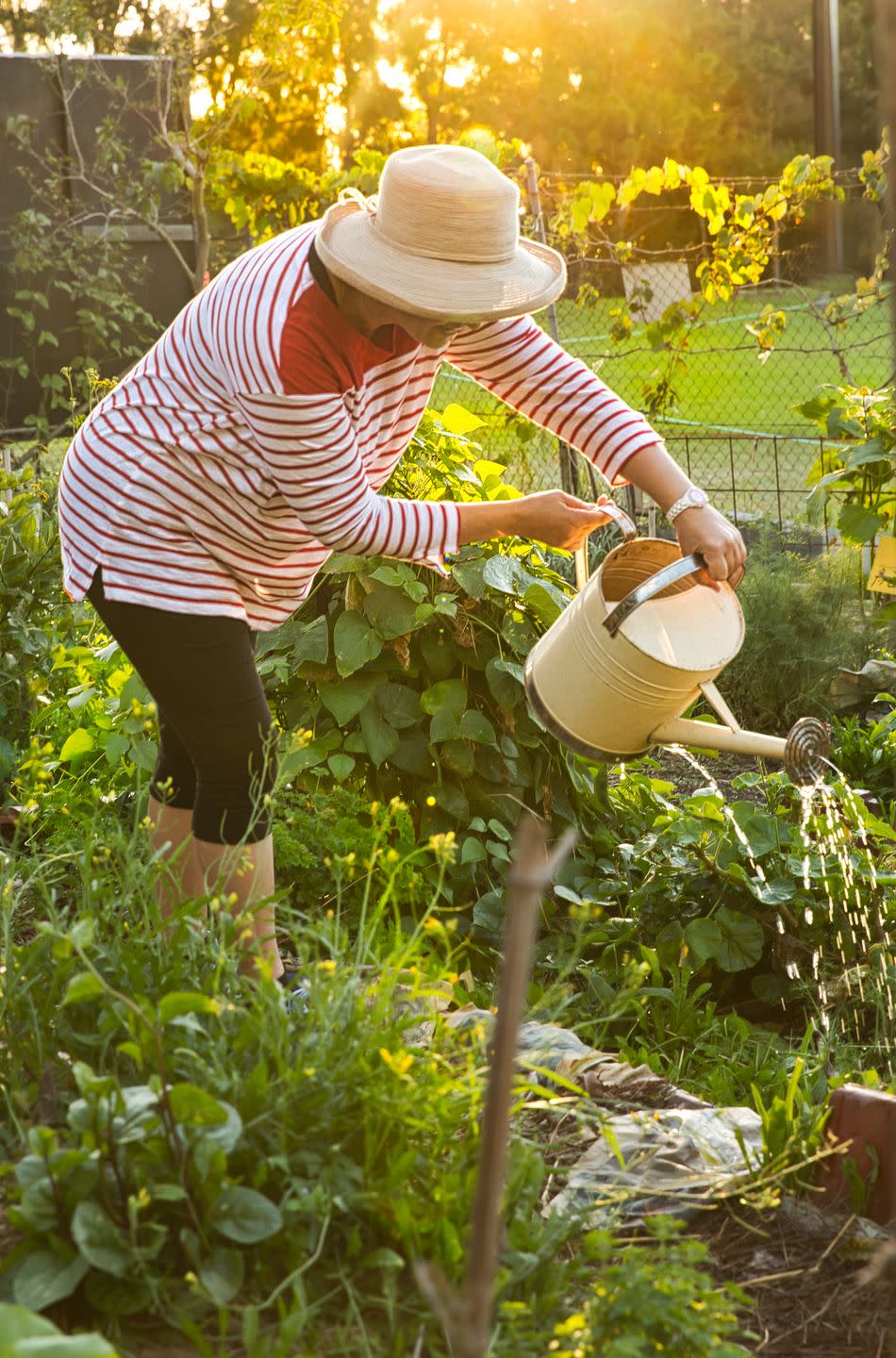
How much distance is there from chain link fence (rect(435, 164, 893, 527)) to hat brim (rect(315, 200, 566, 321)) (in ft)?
1.58

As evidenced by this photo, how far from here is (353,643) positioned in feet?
8.74

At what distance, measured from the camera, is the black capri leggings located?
196cm

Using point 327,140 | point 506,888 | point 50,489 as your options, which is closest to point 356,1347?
point 506,888

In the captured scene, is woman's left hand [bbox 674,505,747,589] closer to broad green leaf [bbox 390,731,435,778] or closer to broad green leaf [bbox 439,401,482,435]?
broad green leaf [bbox 390,731,435,778]

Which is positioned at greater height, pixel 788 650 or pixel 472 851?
pixel 472 851

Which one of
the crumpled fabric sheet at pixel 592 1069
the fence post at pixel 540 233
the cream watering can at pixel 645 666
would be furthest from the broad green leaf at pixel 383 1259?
the fence post at pixel 540 233

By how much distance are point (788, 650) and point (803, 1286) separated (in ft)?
8.41

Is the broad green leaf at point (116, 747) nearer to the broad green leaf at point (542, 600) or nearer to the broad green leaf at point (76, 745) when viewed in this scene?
the broad green leaf at point (76, 745)

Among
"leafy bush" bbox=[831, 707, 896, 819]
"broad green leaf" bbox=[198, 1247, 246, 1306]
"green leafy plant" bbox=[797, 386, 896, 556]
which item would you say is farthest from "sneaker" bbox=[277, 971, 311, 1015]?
"green leafy plant" bbox=[797, 386, 896, 556]

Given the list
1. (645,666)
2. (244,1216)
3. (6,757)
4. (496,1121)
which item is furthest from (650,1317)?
(6,757)

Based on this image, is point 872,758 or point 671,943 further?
point 872,758

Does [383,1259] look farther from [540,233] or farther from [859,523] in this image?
[540,233]

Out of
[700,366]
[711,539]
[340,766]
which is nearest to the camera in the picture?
[711,539]

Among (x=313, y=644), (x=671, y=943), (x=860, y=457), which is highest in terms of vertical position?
(x=860, y=457)
